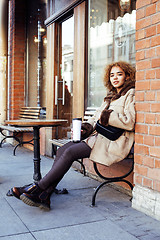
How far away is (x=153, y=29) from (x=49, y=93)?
3.56 m

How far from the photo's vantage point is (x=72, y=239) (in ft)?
8.53

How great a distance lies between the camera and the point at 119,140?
134 inches

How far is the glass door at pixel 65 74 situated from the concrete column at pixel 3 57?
3563 millimetres

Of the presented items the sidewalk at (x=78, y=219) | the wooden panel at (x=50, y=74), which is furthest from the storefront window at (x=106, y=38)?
the sidewalk at (x=78, y=219)

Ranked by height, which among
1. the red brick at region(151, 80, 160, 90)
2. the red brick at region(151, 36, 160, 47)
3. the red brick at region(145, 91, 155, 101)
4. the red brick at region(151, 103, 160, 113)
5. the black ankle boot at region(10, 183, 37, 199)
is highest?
the red brick at region(151, 36, 160, 47)

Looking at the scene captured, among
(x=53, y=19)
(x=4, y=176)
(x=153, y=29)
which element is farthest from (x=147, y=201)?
(x=53, y=19)

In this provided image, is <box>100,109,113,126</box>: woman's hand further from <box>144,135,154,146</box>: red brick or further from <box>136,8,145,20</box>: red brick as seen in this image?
<box>136,8,145,20</box>: red brick

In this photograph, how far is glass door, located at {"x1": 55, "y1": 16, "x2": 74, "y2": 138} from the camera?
235 inches

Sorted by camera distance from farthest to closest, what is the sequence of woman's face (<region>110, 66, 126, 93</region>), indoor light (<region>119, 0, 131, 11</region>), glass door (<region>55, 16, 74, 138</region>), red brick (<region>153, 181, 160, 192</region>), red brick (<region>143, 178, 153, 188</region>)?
glass door (<region>55, 16, 74, 138</region>) < indoor light (<region>119, 0, 131, 11</region>) < woman's face (<region>110, 66, 126, 93</region>) < red brick (<region>143, 178, 153, 188</region>) < red brick (<region>153, 181, 160, 192</region>)

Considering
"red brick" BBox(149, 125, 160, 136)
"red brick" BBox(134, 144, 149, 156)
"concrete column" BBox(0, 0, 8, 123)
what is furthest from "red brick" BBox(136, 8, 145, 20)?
"concrete column" BBox(0, 0, 8, 123)

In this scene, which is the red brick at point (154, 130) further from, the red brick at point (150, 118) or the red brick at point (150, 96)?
the red brick at point (150, 96)

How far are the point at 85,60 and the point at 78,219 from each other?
2.91 m

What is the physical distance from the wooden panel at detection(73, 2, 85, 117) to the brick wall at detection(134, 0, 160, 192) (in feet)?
6.64

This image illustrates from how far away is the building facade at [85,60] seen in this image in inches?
123
